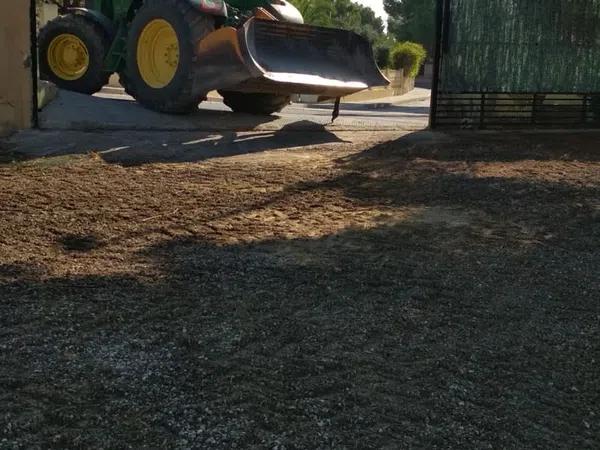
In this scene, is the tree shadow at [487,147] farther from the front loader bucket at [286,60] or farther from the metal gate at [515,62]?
the front loader bucket at [286,60]

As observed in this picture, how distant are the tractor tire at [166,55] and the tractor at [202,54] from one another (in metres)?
0.01

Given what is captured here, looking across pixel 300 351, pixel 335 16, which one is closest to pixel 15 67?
pixel 300 351

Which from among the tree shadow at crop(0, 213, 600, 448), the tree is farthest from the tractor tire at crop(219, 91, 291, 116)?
the tree

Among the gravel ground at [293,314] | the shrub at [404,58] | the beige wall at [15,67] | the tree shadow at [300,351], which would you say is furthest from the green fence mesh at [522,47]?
the shrub at [404,58]

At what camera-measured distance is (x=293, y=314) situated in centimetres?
405

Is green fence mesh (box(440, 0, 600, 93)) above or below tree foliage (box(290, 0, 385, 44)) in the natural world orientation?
below

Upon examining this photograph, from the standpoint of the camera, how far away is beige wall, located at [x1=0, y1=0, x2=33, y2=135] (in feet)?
29.8

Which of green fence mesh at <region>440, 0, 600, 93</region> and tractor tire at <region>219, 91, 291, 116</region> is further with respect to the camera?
tractor tire at <region>219, 91, 291, 116</region>

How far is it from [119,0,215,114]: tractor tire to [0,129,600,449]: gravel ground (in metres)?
3.24

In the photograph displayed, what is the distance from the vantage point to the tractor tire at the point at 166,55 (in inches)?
401

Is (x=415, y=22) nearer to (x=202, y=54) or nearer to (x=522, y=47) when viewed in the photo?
(x=522, y=47)

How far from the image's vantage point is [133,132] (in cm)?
996

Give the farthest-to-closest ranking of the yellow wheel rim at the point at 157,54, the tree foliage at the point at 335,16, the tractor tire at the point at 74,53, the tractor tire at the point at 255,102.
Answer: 1. the tree foliage at the point at 335,16
2. the tractor tire at the point at 255,102
3. the tractor tire at the point at 74,53
4. the yellow wheel rim at the point at 157,54

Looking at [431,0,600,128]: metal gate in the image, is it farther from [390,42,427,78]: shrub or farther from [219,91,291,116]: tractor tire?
[390,42,427,78]: shrub
